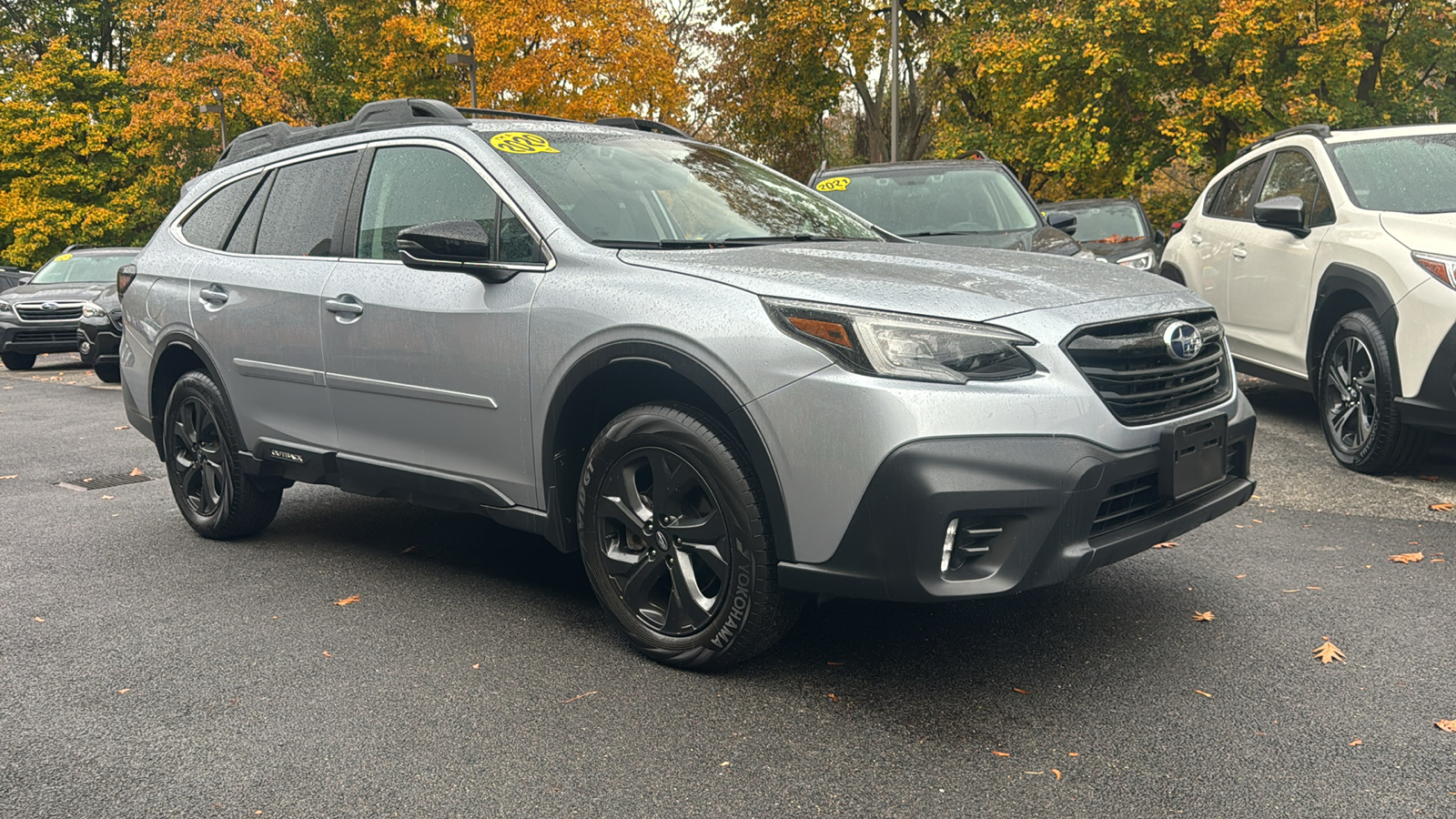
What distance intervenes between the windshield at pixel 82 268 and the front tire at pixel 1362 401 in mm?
17174

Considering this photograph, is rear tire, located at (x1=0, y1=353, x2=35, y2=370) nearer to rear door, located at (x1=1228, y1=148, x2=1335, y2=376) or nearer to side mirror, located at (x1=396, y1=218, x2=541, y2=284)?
side mirror, located at (x1=396, y1=218, x2=541, y2=284)

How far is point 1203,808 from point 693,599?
4.95 ft

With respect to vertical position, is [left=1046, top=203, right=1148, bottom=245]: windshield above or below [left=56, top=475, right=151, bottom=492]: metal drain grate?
above

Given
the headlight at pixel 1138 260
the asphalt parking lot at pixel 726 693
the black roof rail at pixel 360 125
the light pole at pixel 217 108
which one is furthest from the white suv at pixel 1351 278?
the light pole at pixel 217 108

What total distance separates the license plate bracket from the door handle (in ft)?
9.40

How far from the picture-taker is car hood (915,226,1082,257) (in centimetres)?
802

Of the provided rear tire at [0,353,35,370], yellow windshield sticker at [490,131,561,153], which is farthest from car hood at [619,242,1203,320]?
rear tire at [0,353,35,370]

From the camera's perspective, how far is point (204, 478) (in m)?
5.70

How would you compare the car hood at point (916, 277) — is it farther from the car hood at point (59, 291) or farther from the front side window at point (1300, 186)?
the car hood at point (59, 291)

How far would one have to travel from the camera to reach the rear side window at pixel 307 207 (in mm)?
4879

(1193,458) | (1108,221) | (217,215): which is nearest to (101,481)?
(217,215)

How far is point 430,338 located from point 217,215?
1995 millimetres

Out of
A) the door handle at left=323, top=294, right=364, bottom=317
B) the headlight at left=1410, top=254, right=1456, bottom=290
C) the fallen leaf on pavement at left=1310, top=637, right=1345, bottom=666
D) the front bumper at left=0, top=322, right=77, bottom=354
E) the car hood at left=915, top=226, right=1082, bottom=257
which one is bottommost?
the front bumper at left=0, top=322, right=77, bottom=354

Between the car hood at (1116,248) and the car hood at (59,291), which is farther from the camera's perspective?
the car hood at (59,291)
